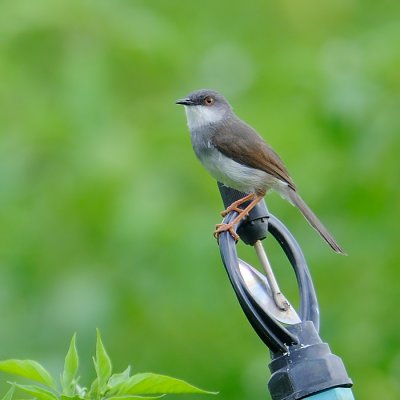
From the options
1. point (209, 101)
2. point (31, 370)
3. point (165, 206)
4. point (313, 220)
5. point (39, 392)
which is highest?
point (209, 101)

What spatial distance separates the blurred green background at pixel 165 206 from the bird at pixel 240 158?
63 centimetres

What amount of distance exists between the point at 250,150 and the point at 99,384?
3.06m

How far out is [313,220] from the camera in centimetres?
549

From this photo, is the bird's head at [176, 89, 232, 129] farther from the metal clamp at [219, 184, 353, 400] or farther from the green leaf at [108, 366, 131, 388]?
the green leaf at [108, 366, 131, 388]

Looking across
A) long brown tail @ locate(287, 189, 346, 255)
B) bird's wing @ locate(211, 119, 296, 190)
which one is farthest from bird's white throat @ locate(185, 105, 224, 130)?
long brown tail @ locate(287, 189, 346, 255)

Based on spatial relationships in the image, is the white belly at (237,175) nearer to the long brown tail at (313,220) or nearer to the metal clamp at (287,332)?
the long brown tail at (313,220)

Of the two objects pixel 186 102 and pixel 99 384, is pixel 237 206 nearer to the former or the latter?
pixel 186 102

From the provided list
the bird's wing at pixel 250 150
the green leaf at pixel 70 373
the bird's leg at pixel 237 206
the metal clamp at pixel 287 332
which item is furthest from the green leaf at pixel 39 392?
the bird's wing at pixel 250 150

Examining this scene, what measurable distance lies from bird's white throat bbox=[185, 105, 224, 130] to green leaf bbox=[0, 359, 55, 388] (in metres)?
3.41

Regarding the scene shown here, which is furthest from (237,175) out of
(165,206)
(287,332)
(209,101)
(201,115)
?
(287,332)

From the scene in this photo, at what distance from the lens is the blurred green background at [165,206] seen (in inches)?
251

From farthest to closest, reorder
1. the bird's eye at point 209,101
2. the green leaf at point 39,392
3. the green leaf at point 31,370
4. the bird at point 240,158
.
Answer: the bird's eye at point 209,101
the bird at point 240,158
the green leaf at point 31,370
the green leaf at point 39,392

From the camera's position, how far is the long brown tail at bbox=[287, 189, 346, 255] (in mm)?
5203

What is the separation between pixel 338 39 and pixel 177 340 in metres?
3.05
